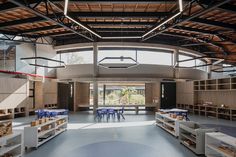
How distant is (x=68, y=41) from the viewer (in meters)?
16.6

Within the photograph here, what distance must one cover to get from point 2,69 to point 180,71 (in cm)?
1307

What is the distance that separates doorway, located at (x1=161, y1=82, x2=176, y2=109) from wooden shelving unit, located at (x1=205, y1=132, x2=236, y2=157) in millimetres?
11300

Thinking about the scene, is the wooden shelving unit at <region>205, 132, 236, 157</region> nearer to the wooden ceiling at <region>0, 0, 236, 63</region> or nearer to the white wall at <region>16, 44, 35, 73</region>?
the wooden ceiling at <region>0, 0, 236, 63</region>

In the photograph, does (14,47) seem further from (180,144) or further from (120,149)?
(180,144)

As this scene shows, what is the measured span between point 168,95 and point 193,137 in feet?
35.5

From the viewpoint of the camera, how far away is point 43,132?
681 centimetres

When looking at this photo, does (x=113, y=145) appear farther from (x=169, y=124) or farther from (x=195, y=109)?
(x=195, y=109)

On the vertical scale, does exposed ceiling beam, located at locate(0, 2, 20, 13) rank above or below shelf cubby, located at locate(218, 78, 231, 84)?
above

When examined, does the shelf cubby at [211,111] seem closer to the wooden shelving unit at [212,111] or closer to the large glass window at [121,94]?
the wooden shelving unit at [212,111]

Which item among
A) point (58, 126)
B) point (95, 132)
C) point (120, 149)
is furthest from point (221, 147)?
point (58, 126)

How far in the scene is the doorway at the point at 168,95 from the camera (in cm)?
1672

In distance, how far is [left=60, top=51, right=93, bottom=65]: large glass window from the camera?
16.4 metres

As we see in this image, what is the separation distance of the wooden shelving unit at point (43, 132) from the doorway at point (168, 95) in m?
9.78

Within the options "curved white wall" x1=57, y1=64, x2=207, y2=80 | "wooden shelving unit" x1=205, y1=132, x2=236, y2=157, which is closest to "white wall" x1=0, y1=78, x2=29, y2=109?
"curved white wall" x1=57, y1=64, x2=207, y2=80
